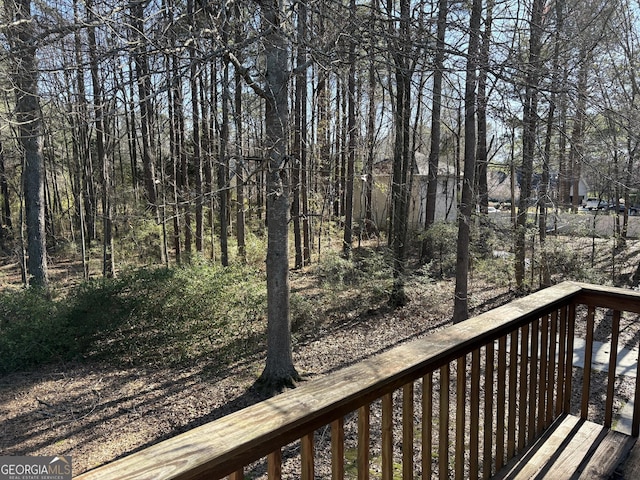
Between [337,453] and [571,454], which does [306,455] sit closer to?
[337,453]

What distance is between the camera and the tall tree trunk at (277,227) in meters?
4.47

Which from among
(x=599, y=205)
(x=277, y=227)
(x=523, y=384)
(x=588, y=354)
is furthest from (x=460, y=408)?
(x=599, y=205)

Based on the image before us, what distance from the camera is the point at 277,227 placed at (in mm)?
4887

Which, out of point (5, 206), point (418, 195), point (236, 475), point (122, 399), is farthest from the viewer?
point (418, 195)

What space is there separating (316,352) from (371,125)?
5791 millimetres

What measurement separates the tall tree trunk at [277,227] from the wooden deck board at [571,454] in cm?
309

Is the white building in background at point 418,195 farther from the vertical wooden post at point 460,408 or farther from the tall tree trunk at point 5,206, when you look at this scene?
the tall tree trunk at point 5,206

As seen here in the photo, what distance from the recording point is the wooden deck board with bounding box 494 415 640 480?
68.2 inches

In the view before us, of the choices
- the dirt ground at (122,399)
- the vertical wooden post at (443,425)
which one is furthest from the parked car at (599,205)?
the vertical wooden post at (443,425)

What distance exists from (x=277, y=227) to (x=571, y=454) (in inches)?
141

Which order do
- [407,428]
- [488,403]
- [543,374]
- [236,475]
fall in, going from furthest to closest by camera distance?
1. [543,374]
2. [488,403]
3. [407,428]
4. [236,475]

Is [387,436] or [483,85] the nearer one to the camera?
[387,436]

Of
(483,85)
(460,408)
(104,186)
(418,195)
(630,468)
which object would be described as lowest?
(630,468)

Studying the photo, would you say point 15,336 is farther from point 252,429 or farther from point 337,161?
point 337,161
